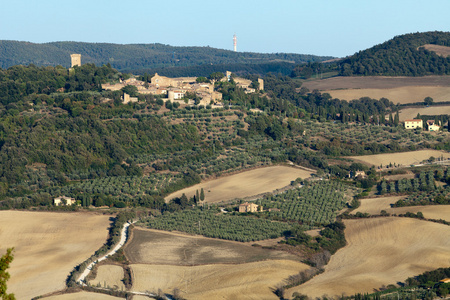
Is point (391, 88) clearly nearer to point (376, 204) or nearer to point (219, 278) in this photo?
point (376, 204)

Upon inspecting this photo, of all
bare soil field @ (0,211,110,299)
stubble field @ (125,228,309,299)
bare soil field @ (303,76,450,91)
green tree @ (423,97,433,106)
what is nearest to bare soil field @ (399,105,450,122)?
green tree @ (423,97,433,106)

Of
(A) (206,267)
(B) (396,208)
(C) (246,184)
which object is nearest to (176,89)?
(C) (246,184)

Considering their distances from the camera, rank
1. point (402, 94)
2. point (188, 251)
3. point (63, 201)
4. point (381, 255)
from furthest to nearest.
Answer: point (402, 94) < point (63, 201) < point (188, 251) < point (381, 255)

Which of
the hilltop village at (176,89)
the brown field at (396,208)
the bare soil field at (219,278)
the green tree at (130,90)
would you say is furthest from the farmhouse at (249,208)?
the green tree at (130,90)

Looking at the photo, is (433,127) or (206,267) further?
(433,127)

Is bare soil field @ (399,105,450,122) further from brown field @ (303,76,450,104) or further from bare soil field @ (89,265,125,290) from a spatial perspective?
bare soil field @ (89,265,125,290)
